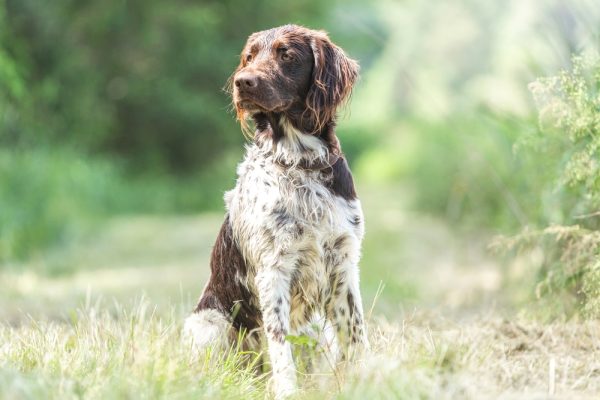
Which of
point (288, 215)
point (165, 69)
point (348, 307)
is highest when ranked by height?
point (165, 69)

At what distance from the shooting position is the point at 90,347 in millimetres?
4070

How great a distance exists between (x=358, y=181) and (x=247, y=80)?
2054 cm

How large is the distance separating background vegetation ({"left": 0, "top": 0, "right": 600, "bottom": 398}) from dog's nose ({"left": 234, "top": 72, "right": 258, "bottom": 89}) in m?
0.65

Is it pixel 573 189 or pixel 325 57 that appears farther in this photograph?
pixel 573 189

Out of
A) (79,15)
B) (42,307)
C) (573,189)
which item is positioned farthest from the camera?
(79,15)

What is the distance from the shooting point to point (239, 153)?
20.1 meters

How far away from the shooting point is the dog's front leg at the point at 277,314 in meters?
4.04

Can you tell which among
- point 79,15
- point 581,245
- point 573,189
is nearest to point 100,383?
point 581,245

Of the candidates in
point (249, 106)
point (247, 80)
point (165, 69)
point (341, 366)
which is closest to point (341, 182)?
point (249, 106)

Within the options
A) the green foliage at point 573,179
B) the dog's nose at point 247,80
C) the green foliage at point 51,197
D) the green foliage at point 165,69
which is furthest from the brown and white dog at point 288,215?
the green foliage at point 165,69

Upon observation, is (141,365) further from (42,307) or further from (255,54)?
(42,307)

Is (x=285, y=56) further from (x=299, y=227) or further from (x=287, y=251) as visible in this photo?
(x=287, y=251)

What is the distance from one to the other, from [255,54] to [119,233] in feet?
30.4

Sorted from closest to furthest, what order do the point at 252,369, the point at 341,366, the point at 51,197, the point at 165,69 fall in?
the point at 341,366
the point at 252,369
the point at 51,197
the point at 165,69
